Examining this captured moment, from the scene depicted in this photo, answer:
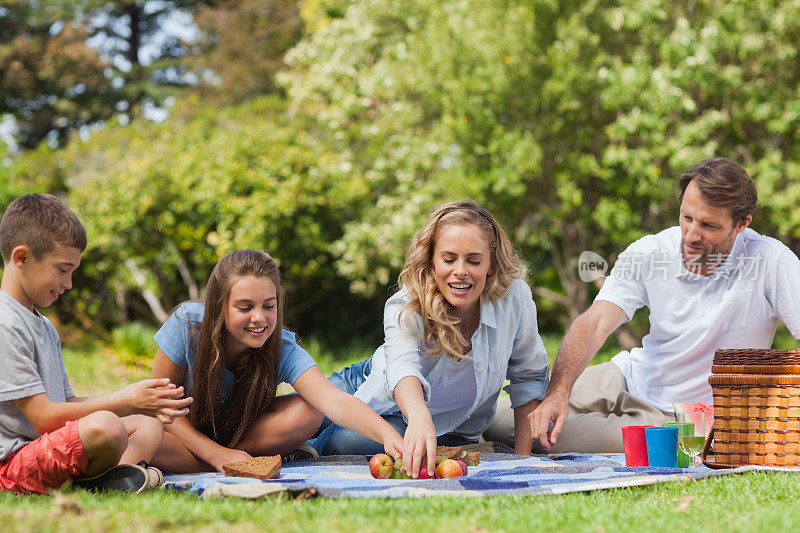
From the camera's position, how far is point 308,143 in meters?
11.3

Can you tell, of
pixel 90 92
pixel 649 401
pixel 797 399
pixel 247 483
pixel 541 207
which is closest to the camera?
pixel 247 483

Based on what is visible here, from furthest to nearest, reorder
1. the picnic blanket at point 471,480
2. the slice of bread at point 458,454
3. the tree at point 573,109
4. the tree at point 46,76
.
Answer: the tree at point 46,76 < the tree at point 573,109 < the slice of bread at point 458,454 < the picnic blanket at point 471,480

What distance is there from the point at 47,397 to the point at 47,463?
263mm

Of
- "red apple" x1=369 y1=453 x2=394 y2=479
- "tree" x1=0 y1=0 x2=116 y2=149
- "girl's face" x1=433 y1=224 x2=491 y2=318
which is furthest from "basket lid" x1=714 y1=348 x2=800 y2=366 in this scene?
"tree" x1=0 y1=0 x2=116 y2=149

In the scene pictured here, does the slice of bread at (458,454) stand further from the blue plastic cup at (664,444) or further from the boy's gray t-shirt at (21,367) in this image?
the boy's gray t-shirt at (21,367)

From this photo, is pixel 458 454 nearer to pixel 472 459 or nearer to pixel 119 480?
pixel 472 459

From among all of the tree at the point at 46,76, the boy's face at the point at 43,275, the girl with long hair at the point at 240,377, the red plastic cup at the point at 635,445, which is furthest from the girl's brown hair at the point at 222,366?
the tree at the point at 46,76

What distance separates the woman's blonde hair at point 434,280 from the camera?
12.8 feet

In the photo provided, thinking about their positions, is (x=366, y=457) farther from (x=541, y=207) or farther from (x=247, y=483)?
(x=541, y=207)

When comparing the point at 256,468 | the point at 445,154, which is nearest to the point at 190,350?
the point at 256,468

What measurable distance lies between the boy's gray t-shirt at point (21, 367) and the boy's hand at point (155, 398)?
332mm

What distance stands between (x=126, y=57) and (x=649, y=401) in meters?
23.4

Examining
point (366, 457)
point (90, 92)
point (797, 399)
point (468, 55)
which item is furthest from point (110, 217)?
point (90, 92)

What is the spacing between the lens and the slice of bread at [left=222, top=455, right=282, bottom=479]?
11.5ft
